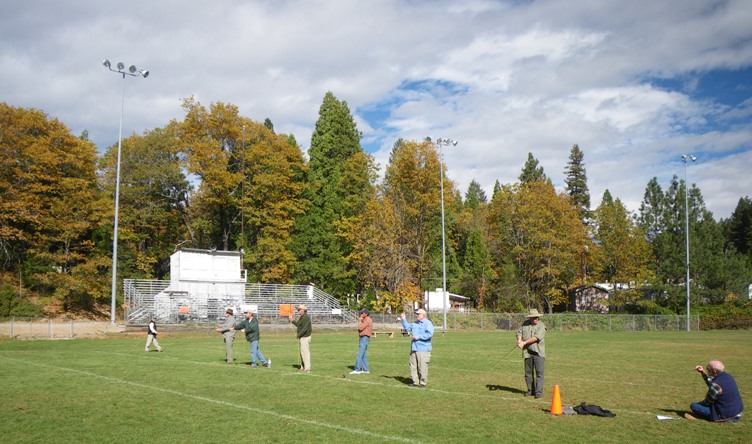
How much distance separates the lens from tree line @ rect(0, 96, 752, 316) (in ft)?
180

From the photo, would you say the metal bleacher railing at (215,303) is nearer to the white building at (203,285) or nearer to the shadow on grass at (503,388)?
the white building at (203,285)

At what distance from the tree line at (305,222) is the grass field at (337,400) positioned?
33.8 m

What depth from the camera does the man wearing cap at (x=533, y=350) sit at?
580 inches

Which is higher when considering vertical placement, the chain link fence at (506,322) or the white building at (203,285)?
the white building at (203,285)

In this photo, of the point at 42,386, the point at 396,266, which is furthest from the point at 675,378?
the point at 396,266

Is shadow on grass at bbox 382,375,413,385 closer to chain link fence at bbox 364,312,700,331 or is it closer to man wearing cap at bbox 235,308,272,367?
man wearing cap at bbox 235,308,272,367

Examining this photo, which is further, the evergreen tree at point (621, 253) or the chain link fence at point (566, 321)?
the evergreen tree at point (621, 253)

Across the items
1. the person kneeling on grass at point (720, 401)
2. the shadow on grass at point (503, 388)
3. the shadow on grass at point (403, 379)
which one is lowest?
the shadow on grass at point (403, 379)

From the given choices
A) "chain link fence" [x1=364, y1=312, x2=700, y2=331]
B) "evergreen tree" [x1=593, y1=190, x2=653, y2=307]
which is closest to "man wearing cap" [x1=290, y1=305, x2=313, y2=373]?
"chain link fence" [x1=364, y1=312, x2=700, y2=331]

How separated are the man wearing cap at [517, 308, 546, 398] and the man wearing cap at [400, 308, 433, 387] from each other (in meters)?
2.36

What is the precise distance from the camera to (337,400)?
1428cm

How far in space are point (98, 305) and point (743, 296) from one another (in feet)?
215

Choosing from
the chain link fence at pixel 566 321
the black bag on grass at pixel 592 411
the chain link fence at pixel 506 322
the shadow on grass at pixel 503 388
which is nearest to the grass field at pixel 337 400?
the shadow on grass at pixel 503 388

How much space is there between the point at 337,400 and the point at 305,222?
54217mm
